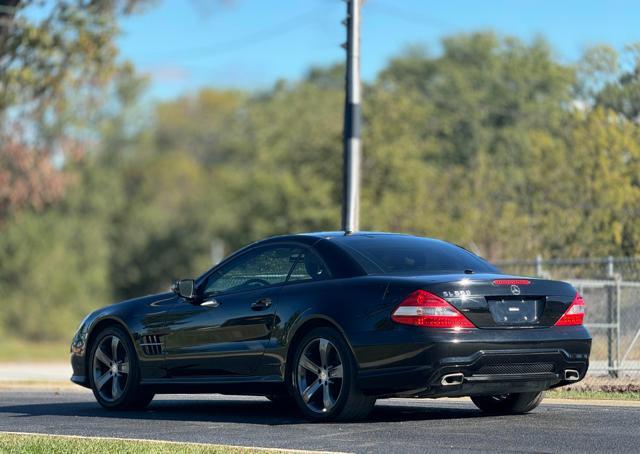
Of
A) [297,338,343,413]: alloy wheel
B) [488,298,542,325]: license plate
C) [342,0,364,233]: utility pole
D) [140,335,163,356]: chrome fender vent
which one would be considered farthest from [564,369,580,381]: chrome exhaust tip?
[342,0,364,233]: utility pole

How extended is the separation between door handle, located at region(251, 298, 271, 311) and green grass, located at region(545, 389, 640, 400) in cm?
365

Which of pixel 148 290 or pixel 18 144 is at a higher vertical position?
pixel 18 144

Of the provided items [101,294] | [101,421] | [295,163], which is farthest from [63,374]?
[101,294]

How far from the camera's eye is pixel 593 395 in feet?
42.3

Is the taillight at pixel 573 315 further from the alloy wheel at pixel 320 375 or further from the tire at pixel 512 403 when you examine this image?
the alloy wheel at pixel 320 375

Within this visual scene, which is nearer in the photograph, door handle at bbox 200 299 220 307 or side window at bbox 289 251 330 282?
side window at bbox 289 251 330 282

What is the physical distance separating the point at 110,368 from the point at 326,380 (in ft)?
9.45

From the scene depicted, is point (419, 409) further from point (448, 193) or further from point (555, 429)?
point (448, 193)

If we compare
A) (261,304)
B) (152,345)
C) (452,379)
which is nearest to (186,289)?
(152,345)

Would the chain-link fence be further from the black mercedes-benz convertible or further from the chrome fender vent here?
the chrome fender vent

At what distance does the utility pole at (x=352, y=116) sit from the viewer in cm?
2031

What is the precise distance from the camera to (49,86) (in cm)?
2933

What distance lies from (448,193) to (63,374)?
81.3ft

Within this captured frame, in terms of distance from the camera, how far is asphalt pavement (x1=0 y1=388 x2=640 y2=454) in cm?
891
